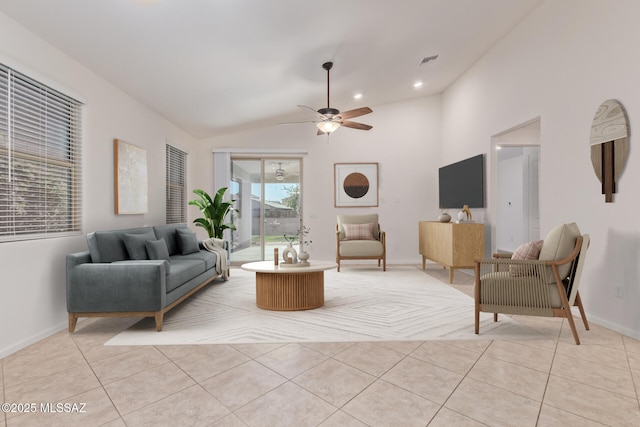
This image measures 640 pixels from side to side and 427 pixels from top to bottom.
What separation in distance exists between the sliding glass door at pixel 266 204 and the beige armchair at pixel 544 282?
186 inches

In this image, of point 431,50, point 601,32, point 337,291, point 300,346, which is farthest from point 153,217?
point 601,32

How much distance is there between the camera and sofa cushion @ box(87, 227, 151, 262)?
318 cm

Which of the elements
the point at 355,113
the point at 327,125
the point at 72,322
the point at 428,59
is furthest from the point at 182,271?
the point at 428,59

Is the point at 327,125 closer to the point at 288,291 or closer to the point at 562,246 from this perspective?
the point at 288,291

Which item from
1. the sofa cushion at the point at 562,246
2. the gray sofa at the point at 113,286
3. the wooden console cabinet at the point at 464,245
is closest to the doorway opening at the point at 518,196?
the wooden console cabinet at the point at 464,245

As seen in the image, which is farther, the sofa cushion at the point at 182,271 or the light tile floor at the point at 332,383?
the sofa cushion at the point at 182,271

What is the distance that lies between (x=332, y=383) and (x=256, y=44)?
3269 mm

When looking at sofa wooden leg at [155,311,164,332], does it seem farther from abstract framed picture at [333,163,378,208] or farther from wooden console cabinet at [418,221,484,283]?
abstract framed picture at [333,163,378,208]

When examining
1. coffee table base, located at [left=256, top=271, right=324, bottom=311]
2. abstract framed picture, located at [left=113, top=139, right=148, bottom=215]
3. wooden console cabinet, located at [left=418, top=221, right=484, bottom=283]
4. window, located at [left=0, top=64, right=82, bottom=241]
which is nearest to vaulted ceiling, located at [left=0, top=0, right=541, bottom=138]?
window, located at [left=0, top=64, right=82, bottom=241]

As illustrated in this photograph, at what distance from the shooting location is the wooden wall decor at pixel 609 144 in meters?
2.96

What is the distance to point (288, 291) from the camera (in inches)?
144

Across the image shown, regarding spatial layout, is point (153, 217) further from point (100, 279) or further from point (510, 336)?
point (510, 336)

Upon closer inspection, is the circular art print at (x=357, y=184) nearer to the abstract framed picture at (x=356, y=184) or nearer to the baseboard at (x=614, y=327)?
the abstract framed picture at (x=356, y=184)

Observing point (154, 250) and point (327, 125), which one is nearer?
point (154, 250)
